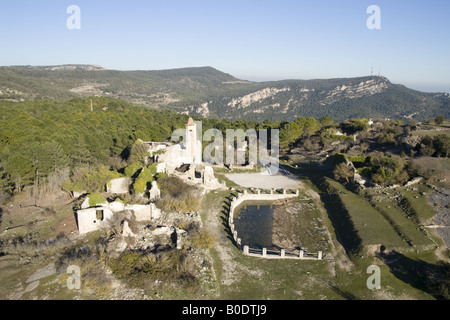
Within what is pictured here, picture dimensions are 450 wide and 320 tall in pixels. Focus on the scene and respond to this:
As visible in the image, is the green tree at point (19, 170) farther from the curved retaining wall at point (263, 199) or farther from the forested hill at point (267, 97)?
the forested hill at point (267, 97)

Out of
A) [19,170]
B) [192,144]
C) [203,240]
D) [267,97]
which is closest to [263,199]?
[192,144]

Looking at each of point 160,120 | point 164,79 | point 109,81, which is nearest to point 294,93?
point 164,79

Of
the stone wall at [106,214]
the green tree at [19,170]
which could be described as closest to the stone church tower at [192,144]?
the stone wall at [106,214]

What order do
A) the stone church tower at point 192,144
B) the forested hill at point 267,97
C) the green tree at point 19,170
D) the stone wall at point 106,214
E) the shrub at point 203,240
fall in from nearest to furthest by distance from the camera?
the shrub at point 203,240 < the stone wall at point 106,214 < the green tree at point 19,170 < the stone church tower at point 192,144 < the forested hill at point 267,97

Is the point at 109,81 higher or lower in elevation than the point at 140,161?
higher
